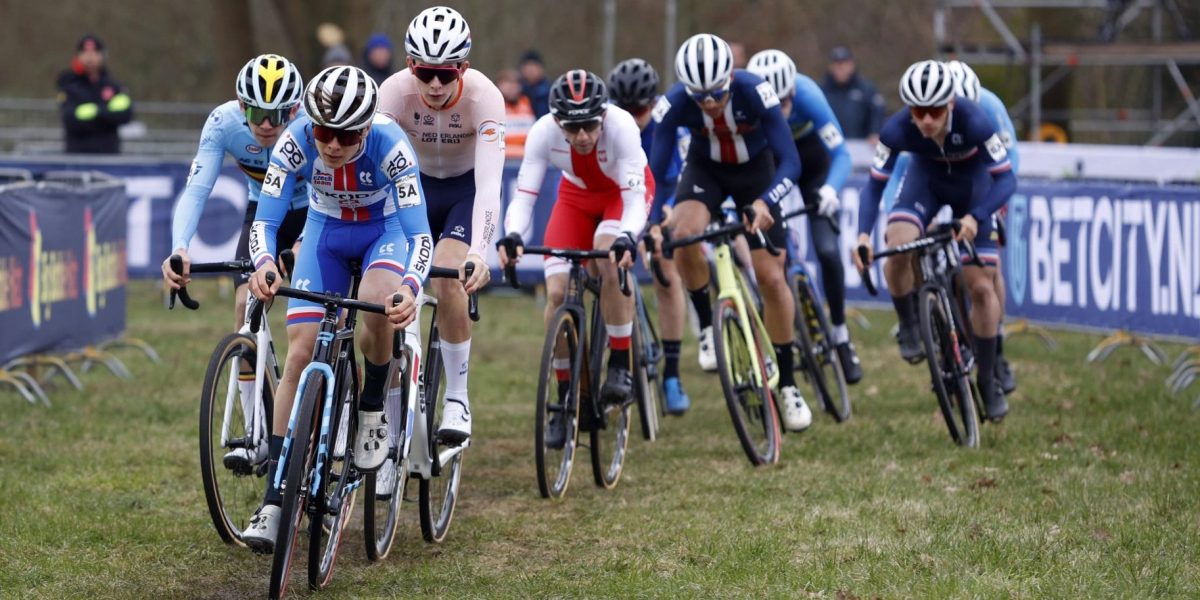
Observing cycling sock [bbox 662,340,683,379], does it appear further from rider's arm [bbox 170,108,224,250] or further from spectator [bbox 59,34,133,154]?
spectator [bbox 59,34,133,154]

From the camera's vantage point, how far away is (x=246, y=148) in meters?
7.50

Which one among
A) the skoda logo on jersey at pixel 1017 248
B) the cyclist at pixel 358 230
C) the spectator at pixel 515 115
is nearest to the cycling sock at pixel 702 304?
the cyclist at pixel 358 230

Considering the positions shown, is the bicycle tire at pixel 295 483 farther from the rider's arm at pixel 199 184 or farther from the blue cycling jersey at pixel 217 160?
the blue cycling jersey at pixel 217 160

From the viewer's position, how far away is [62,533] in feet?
23.2

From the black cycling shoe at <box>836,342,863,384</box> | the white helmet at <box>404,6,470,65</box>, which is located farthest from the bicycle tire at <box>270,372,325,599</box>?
the black cycling shoe at <box>836,342,863,384</box>

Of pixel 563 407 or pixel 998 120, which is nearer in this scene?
pixel 563 407

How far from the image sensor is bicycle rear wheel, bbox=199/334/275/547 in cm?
654

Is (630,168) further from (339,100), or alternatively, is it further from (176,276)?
(176,276)

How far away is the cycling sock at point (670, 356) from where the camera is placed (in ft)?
32.5

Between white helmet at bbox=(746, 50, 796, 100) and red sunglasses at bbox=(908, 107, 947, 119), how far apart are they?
1.39 meters

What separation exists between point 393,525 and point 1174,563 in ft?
10.4

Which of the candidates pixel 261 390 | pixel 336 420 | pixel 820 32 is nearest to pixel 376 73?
pixel 261 390

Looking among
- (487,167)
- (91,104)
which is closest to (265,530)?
(487,167)

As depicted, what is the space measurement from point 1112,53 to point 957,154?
43.1ft
